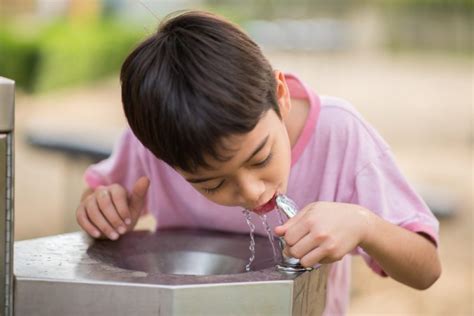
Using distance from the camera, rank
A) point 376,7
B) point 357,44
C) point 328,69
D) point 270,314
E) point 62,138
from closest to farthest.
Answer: point 270,314
point 62,138
point 328,69
point 357,44
point 376,7

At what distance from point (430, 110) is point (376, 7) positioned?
5.48m

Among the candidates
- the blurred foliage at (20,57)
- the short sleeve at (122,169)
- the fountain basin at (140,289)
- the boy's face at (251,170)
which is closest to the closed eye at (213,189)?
the boy's face at (251,170)

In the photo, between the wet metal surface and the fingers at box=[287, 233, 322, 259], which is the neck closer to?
the wet metal surface

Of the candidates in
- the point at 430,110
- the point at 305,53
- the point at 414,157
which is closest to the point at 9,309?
the point at 414,157

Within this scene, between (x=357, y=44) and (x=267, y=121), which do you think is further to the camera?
(x=357, y=44)

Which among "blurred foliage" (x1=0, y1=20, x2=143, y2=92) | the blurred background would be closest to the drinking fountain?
the blurred background

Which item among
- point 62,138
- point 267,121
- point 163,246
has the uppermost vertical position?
point 267,121

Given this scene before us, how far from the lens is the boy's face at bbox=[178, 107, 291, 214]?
989 millimetres

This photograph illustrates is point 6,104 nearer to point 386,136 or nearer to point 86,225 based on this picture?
point 86,225

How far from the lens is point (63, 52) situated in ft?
23.5

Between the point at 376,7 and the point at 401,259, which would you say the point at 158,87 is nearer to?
the point at 401,259

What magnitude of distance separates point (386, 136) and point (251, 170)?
522cm

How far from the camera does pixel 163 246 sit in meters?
1.20

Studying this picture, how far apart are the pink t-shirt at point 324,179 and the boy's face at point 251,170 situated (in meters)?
0.19
